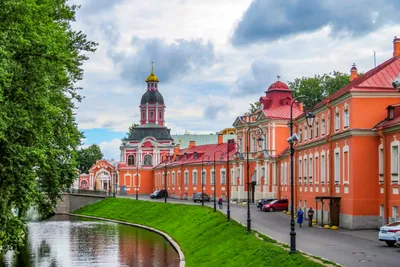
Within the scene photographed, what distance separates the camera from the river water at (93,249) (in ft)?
138

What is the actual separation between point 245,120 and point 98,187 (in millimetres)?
60557

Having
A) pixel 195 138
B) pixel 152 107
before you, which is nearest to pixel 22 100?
pixel 152 107

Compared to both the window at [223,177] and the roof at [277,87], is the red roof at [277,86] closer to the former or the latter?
the roof at [277,87]

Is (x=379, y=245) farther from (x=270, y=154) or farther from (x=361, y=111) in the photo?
(x=270, y=154)

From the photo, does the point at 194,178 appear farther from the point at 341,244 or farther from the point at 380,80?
the point at 341,244

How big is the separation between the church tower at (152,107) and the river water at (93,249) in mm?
60308

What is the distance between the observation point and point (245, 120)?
81.6 meters

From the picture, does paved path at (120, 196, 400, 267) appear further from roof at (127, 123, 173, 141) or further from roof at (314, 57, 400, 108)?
roof at (127, 123, 173, 141)

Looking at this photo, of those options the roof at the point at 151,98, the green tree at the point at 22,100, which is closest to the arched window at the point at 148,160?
the roof at the point at 151,98

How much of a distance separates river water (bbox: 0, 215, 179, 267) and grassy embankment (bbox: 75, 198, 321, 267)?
5.85 ft

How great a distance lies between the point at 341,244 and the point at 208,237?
1387 centimetres

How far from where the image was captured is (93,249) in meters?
51.1

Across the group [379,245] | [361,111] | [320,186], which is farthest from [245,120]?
[379,245]

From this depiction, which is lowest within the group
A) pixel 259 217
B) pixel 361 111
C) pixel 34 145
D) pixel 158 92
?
pixel 259 217
